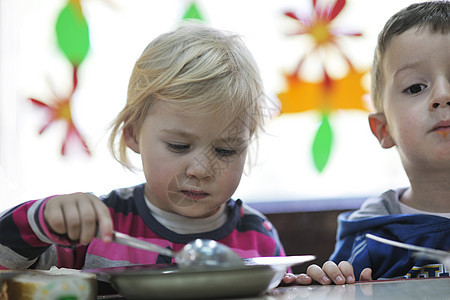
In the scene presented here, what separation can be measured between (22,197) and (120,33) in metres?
0.56

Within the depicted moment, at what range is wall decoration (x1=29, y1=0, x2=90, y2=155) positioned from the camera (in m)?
1.66

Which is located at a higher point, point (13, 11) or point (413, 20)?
point (13, 11)

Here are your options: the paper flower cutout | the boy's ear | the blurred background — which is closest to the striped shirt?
the boy's ear

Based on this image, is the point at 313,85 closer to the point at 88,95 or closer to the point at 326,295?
the point at 88,95

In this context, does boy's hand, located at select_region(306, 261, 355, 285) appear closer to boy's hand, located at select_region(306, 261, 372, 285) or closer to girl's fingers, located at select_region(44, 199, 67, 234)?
boy's hand, located at select_region(306, 261, 372, 285)

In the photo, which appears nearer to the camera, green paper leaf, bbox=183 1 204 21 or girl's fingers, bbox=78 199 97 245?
girl's fingers, bbox=78 199 97 245

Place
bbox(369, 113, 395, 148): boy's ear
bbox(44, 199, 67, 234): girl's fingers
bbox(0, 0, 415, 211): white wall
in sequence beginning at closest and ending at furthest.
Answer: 1. bbox(44, 199, 67, 234): girl's fingers
2. bbox(369, 113, 395, 148): boy's ear
3. bbox(0, 0, 415, 211): white wall

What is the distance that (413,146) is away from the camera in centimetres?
97

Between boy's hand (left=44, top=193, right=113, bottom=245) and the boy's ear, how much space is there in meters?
0.65

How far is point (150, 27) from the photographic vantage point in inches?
66.2

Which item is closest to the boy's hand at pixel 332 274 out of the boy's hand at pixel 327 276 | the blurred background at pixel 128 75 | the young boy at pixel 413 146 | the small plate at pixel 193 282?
the boy's hand at pixel 327 276

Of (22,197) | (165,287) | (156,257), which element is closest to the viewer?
(165,287)

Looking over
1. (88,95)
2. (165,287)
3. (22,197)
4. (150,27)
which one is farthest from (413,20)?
(22,197)

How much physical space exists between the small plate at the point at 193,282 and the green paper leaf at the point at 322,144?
1165 mm
